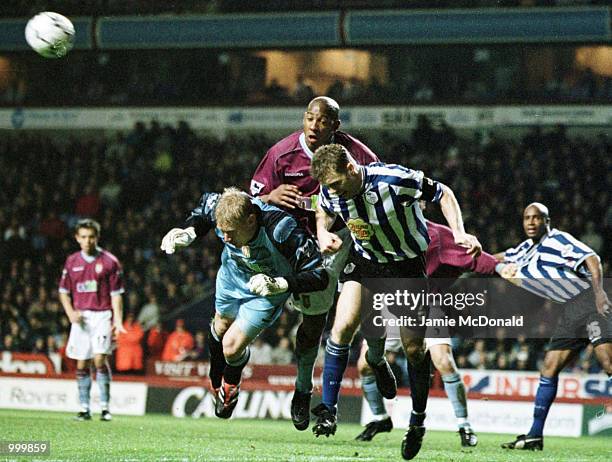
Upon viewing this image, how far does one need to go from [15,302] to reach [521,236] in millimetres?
8324

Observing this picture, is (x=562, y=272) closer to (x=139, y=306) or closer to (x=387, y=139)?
(x=139, y=306)

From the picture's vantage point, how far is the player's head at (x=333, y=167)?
6.89 meters

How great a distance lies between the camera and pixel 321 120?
25.6ft

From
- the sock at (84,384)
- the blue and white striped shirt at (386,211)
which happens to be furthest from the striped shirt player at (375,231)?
the sock at (84,384)

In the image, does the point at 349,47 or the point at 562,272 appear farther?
the point at 349,47

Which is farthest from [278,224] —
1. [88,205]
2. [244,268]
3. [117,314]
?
[88,205]

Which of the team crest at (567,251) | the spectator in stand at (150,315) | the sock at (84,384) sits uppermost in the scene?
the team crest at (567,251)

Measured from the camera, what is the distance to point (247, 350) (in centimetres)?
809

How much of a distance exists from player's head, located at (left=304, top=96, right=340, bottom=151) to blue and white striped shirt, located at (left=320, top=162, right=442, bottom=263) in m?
0.60

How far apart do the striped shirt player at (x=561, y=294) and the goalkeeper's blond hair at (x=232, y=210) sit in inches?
136

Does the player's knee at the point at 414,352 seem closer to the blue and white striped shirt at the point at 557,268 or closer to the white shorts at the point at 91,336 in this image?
the blue and white striped shirt at the point at 557,268

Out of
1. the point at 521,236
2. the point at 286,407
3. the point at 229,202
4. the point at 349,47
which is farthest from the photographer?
the point at 349,47

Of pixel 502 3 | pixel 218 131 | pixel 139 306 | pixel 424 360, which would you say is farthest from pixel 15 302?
pixel 424 360

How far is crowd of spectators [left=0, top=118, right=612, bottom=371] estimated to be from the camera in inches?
626
